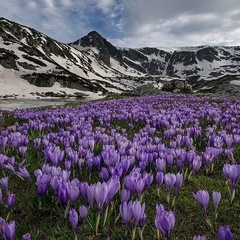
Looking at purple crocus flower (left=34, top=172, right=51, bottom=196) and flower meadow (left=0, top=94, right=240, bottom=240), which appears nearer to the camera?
flower meadow (left=0, top=94, right=240, bottom=240)

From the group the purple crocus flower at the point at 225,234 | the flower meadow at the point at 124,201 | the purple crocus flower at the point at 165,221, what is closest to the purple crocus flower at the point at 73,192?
the flower meadow at the point at 124,201

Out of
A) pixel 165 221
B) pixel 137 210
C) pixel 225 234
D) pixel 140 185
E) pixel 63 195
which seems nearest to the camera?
pixel 225 234

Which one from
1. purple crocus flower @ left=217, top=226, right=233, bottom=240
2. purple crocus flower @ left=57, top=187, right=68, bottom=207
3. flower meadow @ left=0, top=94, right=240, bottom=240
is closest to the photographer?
purple crocus flower @ left=217, top=226, right=233, bottom=240

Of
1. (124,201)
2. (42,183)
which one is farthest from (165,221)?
(42,183)

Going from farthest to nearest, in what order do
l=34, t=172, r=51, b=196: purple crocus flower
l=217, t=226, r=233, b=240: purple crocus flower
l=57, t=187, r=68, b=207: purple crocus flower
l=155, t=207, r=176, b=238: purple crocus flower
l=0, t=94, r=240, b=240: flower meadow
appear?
l=34, t=172, r=51, b=196: purple crocus flower
l=57, t=187, r=68, b=207: purple crocus flower
l=0, t=94, r=240, b=240: flower meadow
l=155, t=207, r=176, b=238: purple crocus flower
l=217, t=226, r=233, b=240: purple crocus flower

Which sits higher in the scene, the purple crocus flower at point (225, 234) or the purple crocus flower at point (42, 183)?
the purple crocus flower at point (225, 234)

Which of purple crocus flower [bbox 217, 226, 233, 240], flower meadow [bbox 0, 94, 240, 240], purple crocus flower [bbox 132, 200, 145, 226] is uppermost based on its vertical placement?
purple crocus flower [bbox 217, 226, 233, 240]

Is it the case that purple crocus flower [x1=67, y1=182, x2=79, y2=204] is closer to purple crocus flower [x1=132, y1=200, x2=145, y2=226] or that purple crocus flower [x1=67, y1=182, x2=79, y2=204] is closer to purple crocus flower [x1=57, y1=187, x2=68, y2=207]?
purple crocus flower [x1=57, y1=187, x2=68, y2=207]

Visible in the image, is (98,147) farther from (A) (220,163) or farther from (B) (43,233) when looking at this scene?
(B) (43,233)

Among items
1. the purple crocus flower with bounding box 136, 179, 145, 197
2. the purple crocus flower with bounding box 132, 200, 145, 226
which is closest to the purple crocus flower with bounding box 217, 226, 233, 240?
the purple crocus flower with bounding box 132, 200, 145, 226

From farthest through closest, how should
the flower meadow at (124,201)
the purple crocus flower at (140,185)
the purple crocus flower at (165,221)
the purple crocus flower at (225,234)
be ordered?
the purple crocus flower at (140,185) < the flower meadow at (124,201) < the purple crocus flower at (165,221) < the purple crocus flower at (225,234)

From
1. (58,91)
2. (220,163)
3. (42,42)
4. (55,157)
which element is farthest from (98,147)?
(42,42)

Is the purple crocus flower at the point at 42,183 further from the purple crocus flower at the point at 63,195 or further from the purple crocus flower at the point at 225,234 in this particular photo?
the purple crocus flower at the point at 225,234

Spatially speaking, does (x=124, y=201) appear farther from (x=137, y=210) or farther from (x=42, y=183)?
(x=42, y=183)
